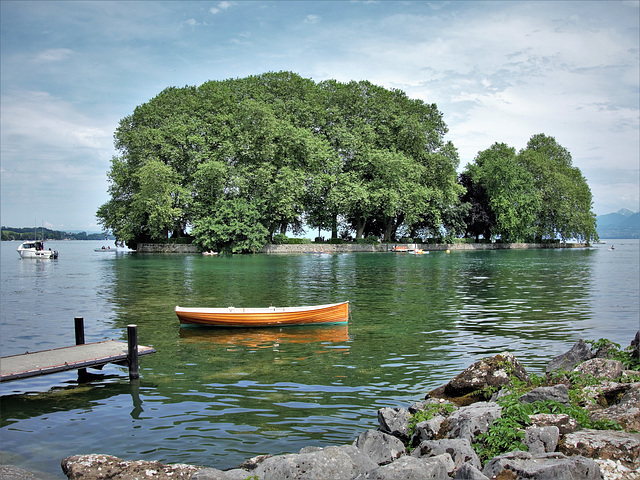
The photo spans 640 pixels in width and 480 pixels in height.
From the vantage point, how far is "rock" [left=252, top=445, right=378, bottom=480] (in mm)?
6562

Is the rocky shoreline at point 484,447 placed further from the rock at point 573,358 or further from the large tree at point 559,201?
the large tree at point 559,201

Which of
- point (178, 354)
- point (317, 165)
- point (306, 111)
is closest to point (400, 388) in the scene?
point (178, 354)

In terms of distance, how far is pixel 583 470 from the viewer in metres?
6.01

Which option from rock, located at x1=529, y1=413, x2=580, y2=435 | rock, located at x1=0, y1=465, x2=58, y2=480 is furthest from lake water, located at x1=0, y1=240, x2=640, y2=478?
rock, located at x1=529, y1=413, x2=580, y2=435

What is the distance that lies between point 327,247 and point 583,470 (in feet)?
232

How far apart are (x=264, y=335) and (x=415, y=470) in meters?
12.5

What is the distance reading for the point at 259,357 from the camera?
15.2 metres

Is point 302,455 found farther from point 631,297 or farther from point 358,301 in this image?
point 631,297

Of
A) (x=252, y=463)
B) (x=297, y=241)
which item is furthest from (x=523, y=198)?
(x=252, y=463)

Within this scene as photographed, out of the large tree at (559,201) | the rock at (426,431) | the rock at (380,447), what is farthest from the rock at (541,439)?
the large tree at (559,201)

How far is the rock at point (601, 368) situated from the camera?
10375 millimetres

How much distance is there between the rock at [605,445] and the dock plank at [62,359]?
33.5ft

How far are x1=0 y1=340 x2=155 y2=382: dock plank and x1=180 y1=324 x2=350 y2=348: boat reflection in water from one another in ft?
11.1

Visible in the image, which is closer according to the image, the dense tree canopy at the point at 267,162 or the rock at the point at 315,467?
the rock at the point at 315,467
